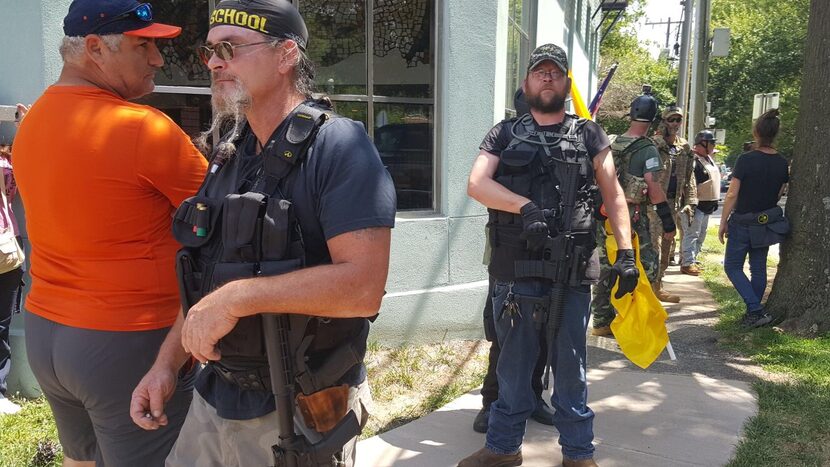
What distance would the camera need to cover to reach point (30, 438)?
11.8 feet

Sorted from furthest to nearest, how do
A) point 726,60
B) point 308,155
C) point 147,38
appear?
point 726,60
point 147,38
point 308,155

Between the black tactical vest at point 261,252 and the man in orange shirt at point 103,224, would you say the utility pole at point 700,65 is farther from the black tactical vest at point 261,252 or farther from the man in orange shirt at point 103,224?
the black tactical vest at point 261,252

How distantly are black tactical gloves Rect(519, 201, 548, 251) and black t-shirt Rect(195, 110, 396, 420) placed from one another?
55.0 inches

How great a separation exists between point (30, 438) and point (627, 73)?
41312mm

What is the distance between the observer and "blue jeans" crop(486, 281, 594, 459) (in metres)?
3.10

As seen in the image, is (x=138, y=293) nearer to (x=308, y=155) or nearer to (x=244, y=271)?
(x=244, y=271)

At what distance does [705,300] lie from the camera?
7578 mm

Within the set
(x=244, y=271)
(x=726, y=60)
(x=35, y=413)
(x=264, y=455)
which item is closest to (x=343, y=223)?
(x=244, y=271)

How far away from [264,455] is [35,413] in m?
2.75

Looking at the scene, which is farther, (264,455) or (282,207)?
(264,455)

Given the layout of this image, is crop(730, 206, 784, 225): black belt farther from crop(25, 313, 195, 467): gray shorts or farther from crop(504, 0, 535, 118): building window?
crop(25, 313, 195, 467): gray shorts

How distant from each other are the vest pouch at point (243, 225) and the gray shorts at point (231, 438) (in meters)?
0.45

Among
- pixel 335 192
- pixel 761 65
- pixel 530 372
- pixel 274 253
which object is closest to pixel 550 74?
pixel 530 372

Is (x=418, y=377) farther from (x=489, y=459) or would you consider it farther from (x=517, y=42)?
(x=517, y=42)
